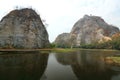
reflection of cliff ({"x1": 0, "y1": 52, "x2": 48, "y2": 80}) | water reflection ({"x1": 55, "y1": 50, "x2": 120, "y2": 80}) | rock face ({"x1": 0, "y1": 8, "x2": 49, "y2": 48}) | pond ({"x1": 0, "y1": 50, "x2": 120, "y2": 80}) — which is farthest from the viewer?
rock face ({"x1": 0, "y1": 8, "x2": 49, "y2": 48})

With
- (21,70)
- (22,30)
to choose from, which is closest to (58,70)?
(21,70)

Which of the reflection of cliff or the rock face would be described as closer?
the reflection of cliff

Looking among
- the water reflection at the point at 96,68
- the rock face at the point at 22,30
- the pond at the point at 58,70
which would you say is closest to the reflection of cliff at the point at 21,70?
the pond at the point at 58,70

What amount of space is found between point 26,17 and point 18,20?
6166 mm

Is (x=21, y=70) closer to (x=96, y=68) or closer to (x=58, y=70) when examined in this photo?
(x=58, y=70)

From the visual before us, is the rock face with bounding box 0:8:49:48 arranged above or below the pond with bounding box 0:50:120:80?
above

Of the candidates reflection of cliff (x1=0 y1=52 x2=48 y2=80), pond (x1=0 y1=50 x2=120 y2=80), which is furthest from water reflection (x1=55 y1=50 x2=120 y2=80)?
reflection of cliff (x1=0 y1=52 x2=48 y2=80)

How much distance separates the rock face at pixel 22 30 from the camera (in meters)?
92.6

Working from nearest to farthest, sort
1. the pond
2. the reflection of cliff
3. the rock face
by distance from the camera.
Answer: the reflection of cliff < the pond < the rock face

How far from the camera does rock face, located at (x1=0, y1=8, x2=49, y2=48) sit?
304 ft

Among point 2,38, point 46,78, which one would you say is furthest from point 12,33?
point 46,78

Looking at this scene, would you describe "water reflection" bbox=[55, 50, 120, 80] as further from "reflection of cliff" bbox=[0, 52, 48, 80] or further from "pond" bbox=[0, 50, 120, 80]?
"reflection of cliff" bbox=[0, 52, 48, 80]

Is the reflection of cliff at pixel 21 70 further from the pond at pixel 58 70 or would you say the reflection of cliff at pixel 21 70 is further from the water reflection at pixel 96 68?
the water reflection at pixel 96 68

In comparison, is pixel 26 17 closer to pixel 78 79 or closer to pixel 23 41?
pixel 23 41
